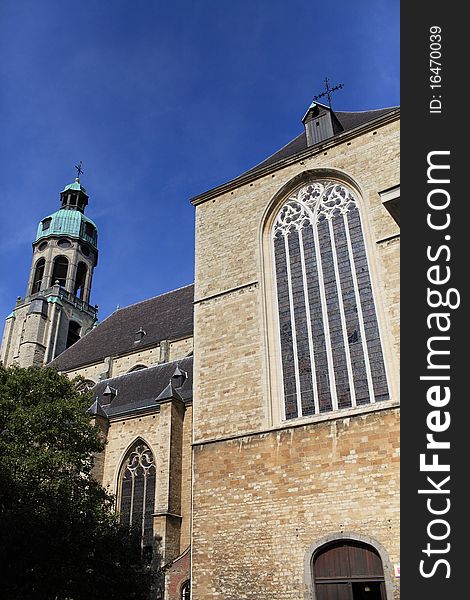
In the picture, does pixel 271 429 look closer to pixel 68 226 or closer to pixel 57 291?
pixel 57 291

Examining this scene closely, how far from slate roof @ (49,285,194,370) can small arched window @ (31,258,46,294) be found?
657cm

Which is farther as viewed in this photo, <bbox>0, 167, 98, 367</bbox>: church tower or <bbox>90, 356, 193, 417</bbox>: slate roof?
<bbox>0, 167, 98, 367</bbox>: church tower

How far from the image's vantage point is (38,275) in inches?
1328

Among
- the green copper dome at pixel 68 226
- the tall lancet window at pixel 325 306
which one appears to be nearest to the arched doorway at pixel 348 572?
the tall lancet window at pixel 325 306

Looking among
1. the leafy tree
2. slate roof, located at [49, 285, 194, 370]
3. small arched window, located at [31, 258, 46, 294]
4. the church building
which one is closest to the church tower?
small arched window, located at [31, 258, 46, 294]

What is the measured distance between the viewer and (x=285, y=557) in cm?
954

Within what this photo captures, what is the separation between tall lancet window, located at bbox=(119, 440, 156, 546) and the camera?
16.3 metres

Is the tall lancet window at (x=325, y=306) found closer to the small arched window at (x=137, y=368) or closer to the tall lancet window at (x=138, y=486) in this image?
the tall lancet window at (x=138, y=486)

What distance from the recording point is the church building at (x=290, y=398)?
30.7ft

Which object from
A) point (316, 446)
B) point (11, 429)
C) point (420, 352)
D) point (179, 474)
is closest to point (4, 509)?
point (11, 429)

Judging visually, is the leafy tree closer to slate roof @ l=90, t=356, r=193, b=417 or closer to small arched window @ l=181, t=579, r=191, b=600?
small arched window @ l=181, t=579, r=191, b=600

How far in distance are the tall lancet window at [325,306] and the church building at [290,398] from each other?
0.10 ft

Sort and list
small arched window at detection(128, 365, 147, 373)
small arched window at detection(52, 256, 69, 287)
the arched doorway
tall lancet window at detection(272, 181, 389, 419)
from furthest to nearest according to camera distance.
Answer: small arched window at detection(52, 256, 69, 287) → small arched window at detection(128, 365, 147, 373) → tall lancet window at detection(272, 181, 389, 419) → the arched doorway

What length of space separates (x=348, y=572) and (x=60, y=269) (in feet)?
96.0
